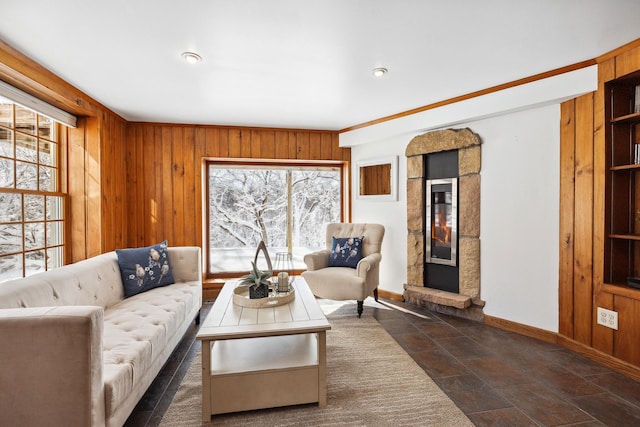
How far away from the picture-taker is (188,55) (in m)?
2.28

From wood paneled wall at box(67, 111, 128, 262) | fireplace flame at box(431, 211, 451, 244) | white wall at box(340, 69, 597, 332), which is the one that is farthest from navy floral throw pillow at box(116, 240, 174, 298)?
white wall at box(340, 69, 597, 332)

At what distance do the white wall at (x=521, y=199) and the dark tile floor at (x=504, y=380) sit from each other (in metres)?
0.36

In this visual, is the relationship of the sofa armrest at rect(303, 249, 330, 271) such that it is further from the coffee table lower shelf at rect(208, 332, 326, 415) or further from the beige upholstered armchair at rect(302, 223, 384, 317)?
the coffee table lower shelf at rect(208, 332, 326, 415)

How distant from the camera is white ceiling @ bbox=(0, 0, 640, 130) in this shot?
1773 millimetres

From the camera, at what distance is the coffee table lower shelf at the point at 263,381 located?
175 centimetres

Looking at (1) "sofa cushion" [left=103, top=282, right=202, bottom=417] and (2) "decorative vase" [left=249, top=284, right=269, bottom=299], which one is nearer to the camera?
(1) "sofa cushion" [left=103, top=282, right=202, bottom=417]

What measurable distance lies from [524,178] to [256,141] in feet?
10.3

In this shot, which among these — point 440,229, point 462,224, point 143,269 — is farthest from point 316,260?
point 143,269

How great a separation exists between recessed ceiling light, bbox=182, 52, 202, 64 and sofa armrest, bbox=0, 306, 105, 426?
6.05 feet

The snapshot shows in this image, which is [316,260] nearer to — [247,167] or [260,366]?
[247,167]

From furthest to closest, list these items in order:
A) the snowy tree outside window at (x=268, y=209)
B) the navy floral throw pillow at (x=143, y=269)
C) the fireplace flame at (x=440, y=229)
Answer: the snowy tree outside window at (x=268, y=209)
the fireplace flame at (x=440, y=229)
the navy floral throw pillow at (x=143, y=269)

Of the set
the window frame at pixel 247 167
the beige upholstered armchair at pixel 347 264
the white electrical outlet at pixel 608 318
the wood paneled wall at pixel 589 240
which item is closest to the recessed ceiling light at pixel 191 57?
the window frame at pixel 247 167

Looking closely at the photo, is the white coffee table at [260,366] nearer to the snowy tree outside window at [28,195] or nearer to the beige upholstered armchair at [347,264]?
the beige upholstered armchair at [347,264]

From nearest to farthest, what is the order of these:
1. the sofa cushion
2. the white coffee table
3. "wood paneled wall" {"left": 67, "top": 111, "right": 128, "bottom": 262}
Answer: the sofa cushion
the white coffee table
"wood paneled wall" {"left": 67, "top": 111, "right": 128, "bottom": 262}
